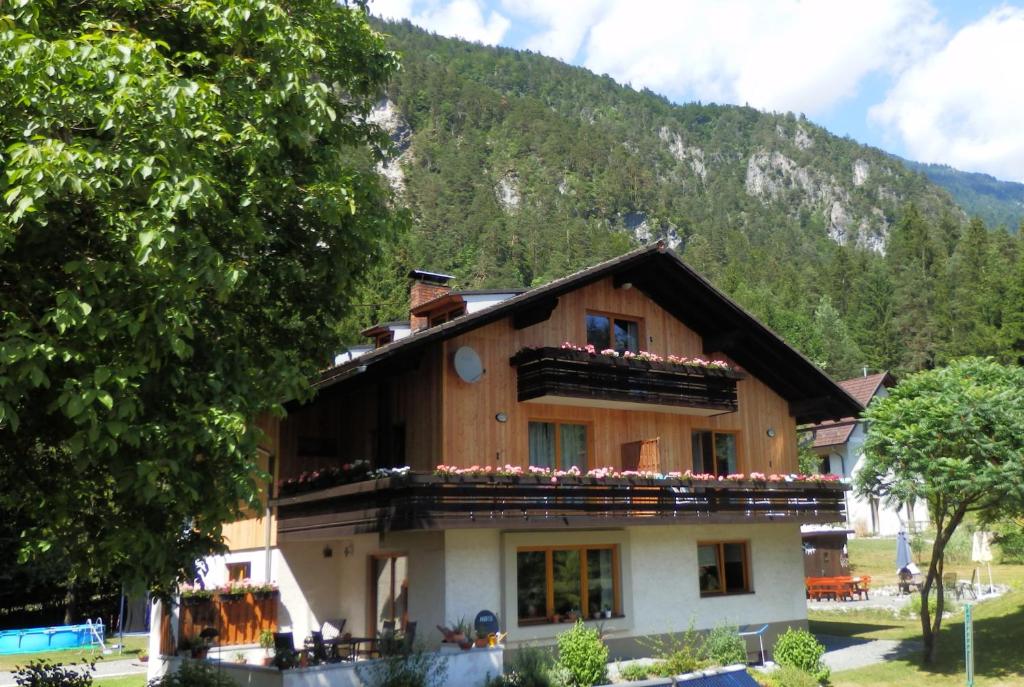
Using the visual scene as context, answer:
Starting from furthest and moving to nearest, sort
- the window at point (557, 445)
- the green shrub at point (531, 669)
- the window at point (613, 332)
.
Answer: the window at point (613, 332), the window at point (557, 445), the green shrub at point (531, 669)

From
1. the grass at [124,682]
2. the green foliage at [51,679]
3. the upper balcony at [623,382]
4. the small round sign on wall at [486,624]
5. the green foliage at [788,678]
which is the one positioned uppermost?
the upper balcony at [623,382]

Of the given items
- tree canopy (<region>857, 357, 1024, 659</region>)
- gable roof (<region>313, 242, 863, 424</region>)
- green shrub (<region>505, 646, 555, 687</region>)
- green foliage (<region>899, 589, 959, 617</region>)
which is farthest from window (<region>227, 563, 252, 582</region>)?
green foliage (<region>899, 589, 959, 617</region>)

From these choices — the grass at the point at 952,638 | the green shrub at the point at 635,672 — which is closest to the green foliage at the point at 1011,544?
the grass at the point at 952,638

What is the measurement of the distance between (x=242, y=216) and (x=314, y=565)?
13136mm

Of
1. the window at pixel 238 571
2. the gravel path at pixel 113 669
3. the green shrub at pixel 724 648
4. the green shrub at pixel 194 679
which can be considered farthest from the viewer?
the window at pixel 238 571

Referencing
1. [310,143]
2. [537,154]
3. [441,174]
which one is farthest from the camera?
[537,154]

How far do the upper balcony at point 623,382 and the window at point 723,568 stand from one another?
3.25 m

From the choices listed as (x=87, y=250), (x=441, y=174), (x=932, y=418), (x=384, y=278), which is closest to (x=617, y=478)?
(x=932, y=418)

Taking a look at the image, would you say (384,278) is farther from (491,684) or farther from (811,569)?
(491,684)

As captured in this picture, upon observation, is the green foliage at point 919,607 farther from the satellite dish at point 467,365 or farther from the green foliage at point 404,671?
the green foliage at point 404,671

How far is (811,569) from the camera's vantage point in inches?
1334

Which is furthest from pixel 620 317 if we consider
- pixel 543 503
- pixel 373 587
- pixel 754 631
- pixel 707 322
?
pixel 373 587

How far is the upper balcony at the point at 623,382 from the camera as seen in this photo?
19.3m

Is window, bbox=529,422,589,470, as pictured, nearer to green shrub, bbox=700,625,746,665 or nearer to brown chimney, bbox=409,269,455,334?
green shrub, bbox=700,625,746,665
